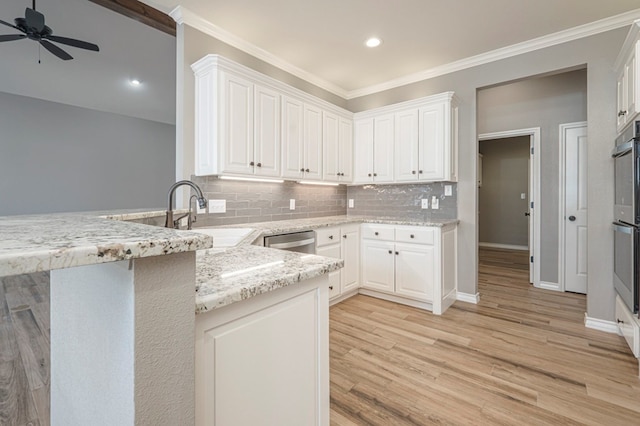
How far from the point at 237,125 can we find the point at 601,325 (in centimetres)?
368

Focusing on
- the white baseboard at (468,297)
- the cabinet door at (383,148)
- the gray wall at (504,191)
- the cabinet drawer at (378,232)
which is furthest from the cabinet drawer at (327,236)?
the gray wall at (504,191)

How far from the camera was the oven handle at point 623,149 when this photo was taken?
1.99m

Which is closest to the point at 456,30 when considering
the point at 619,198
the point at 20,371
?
the point at 619,198

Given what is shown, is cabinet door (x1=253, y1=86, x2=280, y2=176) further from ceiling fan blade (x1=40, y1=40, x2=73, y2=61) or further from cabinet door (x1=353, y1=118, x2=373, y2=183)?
ceiling fan blade (x1=40, y1=40, x2=73, y2=61)

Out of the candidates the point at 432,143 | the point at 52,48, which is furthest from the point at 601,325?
the point at 52,48

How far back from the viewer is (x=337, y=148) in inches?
145

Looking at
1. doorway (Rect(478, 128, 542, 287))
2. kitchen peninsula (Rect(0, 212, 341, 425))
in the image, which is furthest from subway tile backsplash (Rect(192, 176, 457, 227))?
doorway (Rect(478, 128, 542, 287))

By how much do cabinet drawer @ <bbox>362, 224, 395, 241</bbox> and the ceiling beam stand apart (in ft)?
8.98

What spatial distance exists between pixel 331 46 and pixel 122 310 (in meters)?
3.16

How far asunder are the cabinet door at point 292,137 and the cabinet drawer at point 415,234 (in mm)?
1265

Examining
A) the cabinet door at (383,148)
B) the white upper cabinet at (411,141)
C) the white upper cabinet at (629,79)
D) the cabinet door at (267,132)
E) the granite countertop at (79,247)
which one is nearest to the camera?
the granite countertop at (79,247)

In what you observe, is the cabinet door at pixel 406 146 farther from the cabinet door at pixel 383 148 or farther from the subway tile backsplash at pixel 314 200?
the subway tile backsplash at pixel 314 200

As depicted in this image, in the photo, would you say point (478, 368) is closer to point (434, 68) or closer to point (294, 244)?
point (294, 244)

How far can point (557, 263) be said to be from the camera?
147 inches
